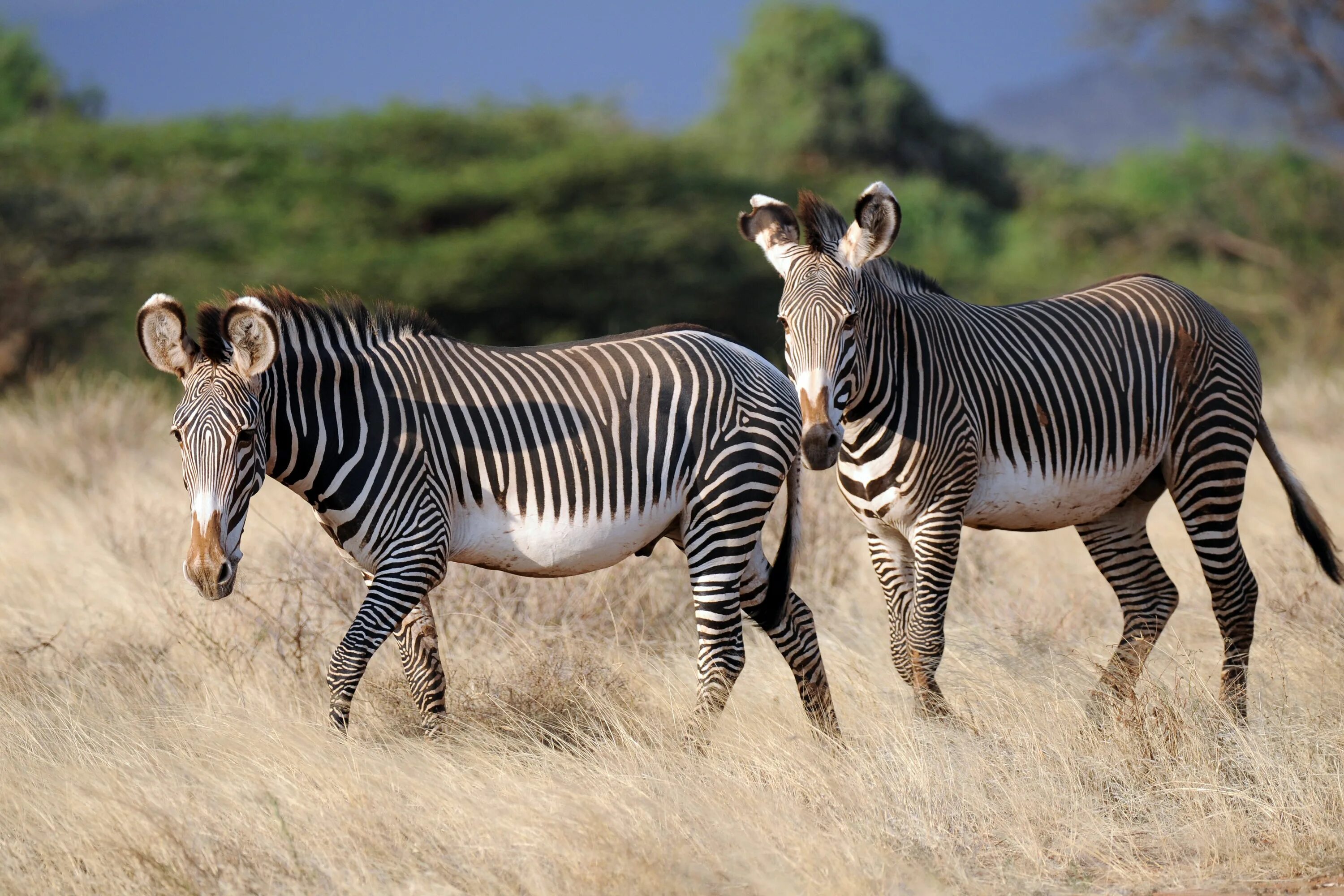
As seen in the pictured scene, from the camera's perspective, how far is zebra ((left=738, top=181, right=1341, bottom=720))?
213 inches

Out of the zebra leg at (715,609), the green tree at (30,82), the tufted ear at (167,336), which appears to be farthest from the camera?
the green tree at (30,82)

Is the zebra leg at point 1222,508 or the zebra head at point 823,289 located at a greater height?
the zebra head at point 823,289

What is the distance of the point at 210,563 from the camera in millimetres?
4473

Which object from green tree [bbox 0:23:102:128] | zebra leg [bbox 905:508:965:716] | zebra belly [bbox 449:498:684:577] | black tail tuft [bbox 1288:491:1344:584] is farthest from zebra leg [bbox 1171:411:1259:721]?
green tree [bbox 0:23:102:128]

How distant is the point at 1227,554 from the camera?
19.6 ft

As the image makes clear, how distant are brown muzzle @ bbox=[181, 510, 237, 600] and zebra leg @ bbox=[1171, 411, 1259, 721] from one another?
3956 mm

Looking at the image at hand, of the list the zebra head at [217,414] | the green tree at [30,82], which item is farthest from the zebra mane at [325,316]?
the green tree at [30,82]

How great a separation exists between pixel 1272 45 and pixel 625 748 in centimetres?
2121

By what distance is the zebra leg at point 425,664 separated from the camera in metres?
5.35

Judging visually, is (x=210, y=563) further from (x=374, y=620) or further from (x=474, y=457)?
(x=474, y=457)

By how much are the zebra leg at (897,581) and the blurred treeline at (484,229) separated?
14.3 m

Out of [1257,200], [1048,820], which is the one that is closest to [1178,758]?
[1048,820]

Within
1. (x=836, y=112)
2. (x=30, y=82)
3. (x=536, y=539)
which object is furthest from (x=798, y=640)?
(x=836, y=112)

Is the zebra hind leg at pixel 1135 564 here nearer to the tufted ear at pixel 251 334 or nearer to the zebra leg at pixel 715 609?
the zebra leg at pixel 715 609
